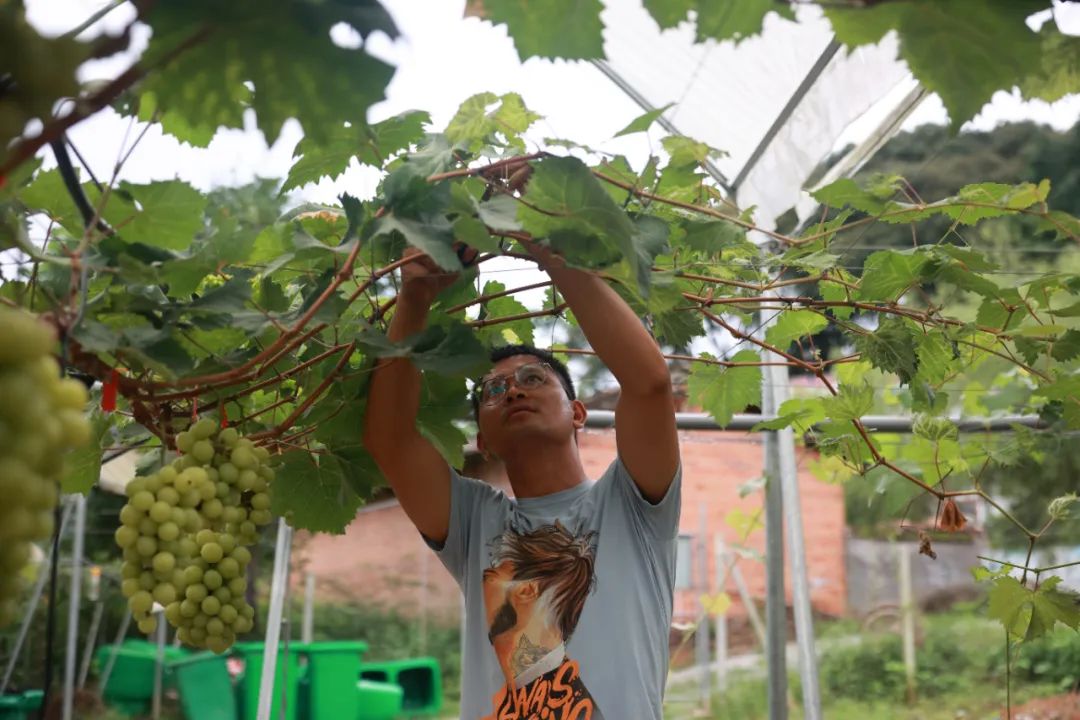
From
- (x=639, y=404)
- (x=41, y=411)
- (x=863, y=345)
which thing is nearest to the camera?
(x=41, y=411)

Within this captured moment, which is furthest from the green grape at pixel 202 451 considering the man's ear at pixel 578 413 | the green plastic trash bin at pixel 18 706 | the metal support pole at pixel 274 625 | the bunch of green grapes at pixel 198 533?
the green plastic trash bin at pixel 18 706

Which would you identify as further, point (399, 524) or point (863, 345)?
point (399, 524)

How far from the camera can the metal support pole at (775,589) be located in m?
2.93

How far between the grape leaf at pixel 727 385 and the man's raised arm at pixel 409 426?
642 mm

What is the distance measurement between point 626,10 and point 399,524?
23.8 ft

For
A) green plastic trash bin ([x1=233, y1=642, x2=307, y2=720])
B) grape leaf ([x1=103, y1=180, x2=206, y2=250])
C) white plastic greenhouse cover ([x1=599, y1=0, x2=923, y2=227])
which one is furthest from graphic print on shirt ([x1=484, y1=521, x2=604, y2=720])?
green plastic trash bin ([x1=233, y1=642, x2=307, y2=720])

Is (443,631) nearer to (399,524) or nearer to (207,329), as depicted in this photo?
(399,524)

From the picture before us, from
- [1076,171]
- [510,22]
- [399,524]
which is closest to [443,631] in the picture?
[399,524]

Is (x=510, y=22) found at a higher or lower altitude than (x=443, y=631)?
higher

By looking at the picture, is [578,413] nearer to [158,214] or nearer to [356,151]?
[356,151]

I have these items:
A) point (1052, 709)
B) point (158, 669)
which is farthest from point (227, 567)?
point (1052, 709)

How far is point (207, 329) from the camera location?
42.1 inches

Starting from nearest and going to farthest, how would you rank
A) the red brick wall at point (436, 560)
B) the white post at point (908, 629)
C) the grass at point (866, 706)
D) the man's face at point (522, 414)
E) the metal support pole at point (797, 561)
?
the man's face at point (522, 414) → the metal support pole at point (797, 561) → the grass at point (866, 706) → the white post at point (908, 629) → the red brick wall at point (436, 560)

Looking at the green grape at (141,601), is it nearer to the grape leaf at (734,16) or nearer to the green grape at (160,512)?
the green grape at (160,512)
